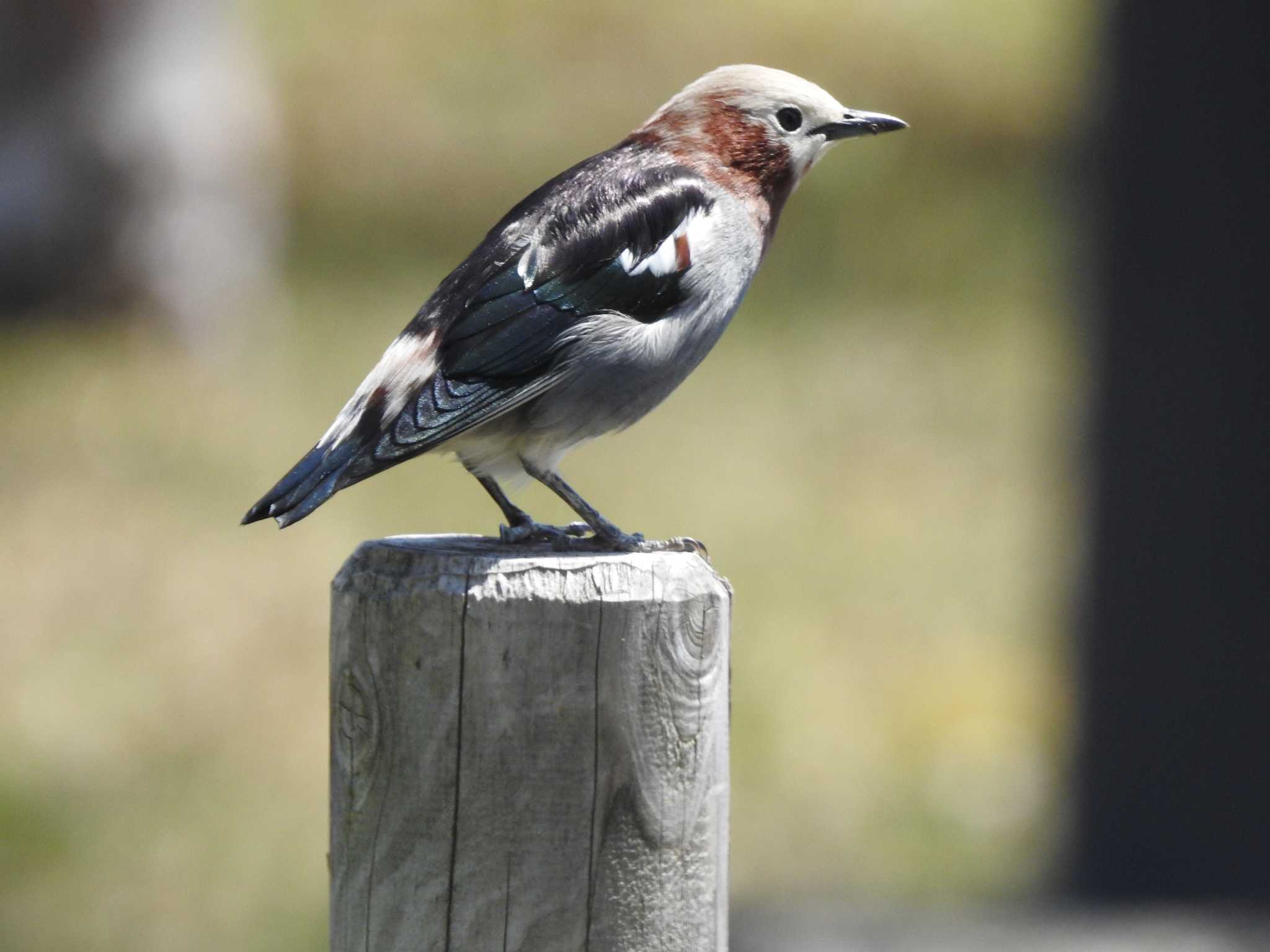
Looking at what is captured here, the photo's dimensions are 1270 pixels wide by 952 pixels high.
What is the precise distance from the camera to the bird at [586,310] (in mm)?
2918

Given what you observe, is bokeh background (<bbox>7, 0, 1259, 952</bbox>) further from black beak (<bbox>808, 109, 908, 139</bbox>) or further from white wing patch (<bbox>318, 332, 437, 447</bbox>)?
white wing patch (<bbox>318, 332, 437, 447</bbox>)

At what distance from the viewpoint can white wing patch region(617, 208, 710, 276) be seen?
122 inches

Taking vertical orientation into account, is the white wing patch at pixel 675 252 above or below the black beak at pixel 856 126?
below

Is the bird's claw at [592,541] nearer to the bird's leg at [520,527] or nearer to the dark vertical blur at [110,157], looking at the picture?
the bird's leg at [520,527]

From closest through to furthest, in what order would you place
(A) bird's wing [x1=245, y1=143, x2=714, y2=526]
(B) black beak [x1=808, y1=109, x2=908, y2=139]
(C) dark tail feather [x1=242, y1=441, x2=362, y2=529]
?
1. (C) dark tail feather [x1=242, y1=441, x2=362, y2=529]
2. (A) bird's wing [x1=245, y1=143, x2=714, y2=526]
3. (B) black beak [x1=808, y1=109, x2=908, y2=139]

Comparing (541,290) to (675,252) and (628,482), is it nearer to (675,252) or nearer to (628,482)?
(675,252)

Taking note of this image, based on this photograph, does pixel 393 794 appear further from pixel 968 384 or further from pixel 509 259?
pixel 968 384

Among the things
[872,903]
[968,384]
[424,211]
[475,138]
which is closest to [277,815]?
[872,903]

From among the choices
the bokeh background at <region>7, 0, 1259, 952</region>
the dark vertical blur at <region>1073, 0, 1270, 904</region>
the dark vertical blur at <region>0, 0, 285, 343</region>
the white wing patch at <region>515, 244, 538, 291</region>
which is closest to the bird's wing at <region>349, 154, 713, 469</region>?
the white wing patch at <region>515, 244, 538, 291</region>

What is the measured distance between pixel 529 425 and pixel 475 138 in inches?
511

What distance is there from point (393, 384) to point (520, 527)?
34 cm

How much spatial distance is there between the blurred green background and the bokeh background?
0.03 metres

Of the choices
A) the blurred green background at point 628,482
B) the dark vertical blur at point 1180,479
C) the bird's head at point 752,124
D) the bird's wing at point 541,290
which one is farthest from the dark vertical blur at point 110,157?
the bird's wing at point 541,290

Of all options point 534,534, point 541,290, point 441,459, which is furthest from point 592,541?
point 441,459
